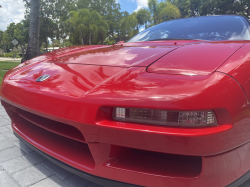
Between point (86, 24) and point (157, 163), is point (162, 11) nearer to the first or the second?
point (86, 24)

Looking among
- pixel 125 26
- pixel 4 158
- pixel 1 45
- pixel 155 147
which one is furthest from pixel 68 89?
pixel 1 45

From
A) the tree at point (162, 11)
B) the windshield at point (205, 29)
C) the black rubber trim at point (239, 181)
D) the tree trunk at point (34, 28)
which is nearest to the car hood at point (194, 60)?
the black rubber trim at point (239, 181)

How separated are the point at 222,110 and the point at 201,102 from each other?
12cm

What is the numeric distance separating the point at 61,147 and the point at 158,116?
735 mm

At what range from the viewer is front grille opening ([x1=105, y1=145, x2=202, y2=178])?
0.96 m

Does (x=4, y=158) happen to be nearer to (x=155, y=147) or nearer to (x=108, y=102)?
(x=108, y=102)

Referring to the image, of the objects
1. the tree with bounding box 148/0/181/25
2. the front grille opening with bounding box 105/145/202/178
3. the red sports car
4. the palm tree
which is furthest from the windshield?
the tree with bounding box 148/0/181/25

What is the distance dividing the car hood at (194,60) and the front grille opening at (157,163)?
1.45 feet

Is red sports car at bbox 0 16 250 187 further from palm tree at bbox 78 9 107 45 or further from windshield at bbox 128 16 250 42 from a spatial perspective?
palm tree at bbox 78 9 107 45

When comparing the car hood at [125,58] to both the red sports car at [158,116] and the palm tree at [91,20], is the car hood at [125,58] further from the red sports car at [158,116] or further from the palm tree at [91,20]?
the palm tree at [91,20]

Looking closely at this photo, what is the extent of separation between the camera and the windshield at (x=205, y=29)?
1.94 m

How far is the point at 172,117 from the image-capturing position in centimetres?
93

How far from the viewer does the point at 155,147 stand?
0.91 m

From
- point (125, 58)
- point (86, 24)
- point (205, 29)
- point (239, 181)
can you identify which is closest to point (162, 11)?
point (86, 24)
